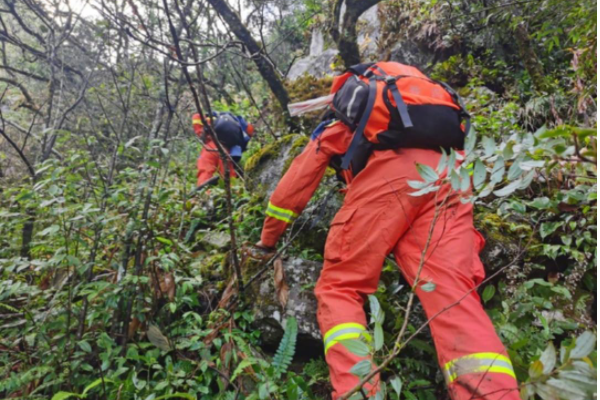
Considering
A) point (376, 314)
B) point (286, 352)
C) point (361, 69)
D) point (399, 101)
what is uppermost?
point (361, 69)

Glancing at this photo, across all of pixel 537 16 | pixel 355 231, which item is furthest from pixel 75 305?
pixel 537 16

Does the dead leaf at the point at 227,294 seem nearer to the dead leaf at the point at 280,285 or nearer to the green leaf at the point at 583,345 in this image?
the dead leaf at the point at 280,285

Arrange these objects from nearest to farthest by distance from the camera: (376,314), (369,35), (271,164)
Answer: (376,314)
(271,164)
(369,35)

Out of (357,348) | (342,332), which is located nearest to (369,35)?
(342,332)

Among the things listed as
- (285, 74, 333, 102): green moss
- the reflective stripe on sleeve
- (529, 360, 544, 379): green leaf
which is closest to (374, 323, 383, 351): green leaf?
(529, 360, 544, 379): green leaf

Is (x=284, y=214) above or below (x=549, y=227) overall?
above

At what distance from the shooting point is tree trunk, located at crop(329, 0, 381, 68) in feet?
17.2

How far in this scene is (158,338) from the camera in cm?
270

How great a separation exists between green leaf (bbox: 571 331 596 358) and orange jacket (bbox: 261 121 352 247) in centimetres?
237

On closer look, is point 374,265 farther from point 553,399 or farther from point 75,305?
point 75,305

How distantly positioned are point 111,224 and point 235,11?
3927 mm

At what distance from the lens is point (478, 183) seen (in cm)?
127

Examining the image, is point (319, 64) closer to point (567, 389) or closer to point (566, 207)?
point (566, 207)

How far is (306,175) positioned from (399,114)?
0.94m
